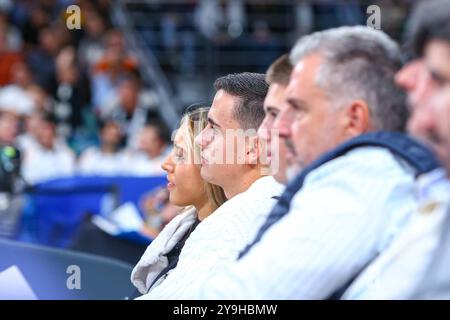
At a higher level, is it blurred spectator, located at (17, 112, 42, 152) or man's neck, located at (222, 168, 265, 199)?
man's neck, located at (222, 168, 265, 199)

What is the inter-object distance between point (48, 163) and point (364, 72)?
8.48m

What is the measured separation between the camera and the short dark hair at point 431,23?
189 centimetres

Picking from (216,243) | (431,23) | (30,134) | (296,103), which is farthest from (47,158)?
(431,23)

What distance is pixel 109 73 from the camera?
12062 millimetres

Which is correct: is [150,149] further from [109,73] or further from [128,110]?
[109,73]

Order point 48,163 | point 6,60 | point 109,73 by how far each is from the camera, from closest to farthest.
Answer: point 48,163, point 109,73, point 6,60

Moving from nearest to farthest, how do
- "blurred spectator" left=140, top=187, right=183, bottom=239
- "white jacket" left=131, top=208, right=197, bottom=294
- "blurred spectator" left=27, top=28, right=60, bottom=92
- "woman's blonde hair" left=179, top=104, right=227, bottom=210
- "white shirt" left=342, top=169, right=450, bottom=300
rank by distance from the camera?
1. "white shirt" left=342, top=169, right=450, bottom=300
2. "white jacket" left=131, top=208, right=197, bottom=294
3. "woman's blonde hair" left=179, top=104, right=227, bottom=210
4. "blurred spectator" left=140, top=187, right=183, bottom=239
5. "blurred spectator" left=27, top=28, right=60, bottom=92

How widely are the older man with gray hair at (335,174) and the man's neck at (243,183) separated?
0.96 meters

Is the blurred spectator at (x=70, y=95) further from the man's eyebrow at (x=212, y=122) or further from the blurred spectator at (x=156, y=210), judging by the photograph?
the man's eyebrow at (x=212, y=122)

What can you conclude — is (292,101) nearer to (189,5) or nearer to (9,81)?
(9,81)

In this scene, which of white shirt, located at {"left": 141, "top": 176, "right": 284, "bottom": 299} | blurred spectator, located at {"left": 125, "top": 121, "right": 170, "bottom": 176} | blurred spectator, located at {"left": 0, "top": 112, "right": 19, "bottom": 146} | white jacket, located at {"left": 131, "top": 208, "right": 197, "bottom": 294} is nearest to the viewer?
white shirt, located at {"left": 141, "top": 176, "right": 284, "bottom": 299}

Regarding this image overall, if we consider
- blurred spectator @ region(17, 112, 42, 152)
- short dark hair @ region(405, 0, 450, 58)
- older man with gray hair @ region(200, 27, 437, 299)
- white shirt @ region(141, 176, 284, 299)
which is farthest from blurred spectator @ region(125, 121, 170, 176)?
short dark hair @ region(405, 0, 450, 58)

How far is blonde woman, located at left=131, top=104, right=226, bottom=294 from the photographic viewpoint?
3.63m

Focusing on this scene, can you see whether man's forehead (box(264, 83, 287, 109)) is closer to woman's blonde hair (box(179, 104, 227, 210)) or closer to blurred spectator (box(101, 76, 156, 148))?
woman's blonde hair (box(179, 104, 227, 210))
